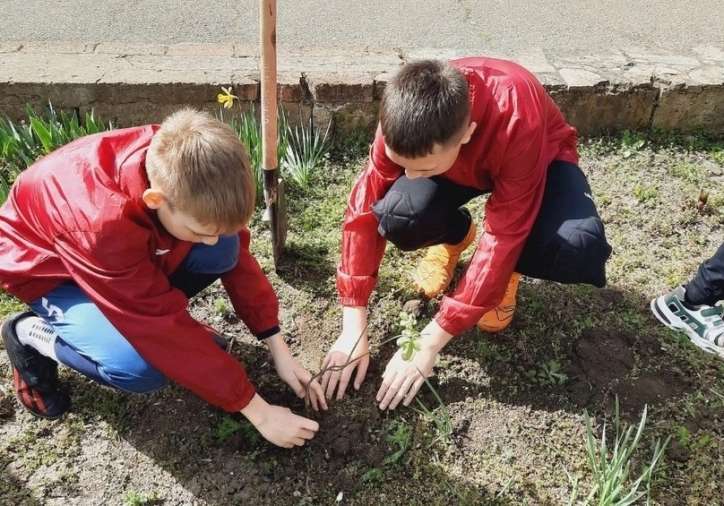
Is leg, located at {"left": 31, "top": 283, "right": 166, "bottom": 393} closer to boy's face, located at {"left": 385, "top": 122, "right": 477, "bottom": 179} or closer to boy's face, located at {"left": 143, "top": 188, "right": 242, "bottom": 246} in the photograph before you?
boy's face, located at {"left": 143, "top": 188, "right": 242, "bottom": 246}

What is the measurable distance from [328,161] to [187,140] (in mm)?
1600

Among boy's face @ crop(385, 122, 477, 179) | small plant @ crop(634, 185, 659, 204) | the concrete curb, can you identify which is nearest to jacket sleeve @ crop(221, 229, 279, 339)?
boy's face @ crop(385, 122, 477, 179)

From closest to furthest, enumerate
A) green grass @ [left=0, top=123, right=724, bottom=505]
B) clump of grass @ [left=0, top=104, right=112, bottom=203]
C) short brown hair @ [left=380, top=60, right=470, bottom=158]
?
short brown hair @ [left=380, top=60, right=470, bottom=158], green grass @ [left=0, top=123, right=724, bottom=505], clump of grass @ [left=0, top=104, right=112, bottom=203]

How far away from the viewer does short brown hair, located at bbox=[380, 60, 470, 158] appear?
63.7 inches

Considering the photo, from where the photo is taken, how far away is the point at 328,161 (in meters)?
3.05

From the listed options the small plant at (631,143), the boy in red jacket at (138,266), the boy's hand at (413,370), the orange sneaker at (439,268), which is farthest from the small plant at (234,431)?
the small plant at (631,143)

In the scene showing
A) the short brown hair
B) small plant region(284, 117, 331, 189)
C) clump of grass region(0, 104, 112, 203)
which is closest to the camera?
the short brown hair

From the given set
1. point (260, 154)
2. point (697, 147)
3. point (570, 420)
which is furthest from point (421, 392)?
point (697, 147)

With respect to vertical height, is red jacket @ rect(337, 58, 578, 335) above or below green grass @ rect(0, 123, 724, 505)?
above

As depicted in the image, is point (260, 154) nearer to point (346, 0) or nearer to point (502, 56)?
point (502, 56)

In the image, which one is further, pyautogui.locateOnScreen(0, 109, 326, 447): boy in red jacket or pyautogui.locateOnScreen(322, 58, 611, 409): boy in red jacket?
pyautogui.locateOnScreen(322, 58, 611, 409): boy in red jacket

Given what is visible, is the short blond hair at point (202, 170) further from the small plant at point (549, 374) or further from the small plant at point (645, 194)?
the small plant at point (645, 194)

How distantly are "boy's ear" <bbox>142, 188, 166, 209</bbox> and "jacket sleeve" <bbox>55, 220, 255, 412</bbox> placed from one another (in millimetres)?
90

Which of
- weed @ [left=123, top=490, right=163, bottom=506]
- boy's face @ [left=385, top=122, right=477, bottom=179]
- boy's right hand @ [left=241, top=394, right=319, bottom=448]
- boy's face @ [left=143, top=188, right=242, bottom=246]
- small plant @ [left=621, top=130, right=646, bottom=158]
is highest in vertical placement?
boy's face @ [left=385, top=122, right=477, bottom=179]
